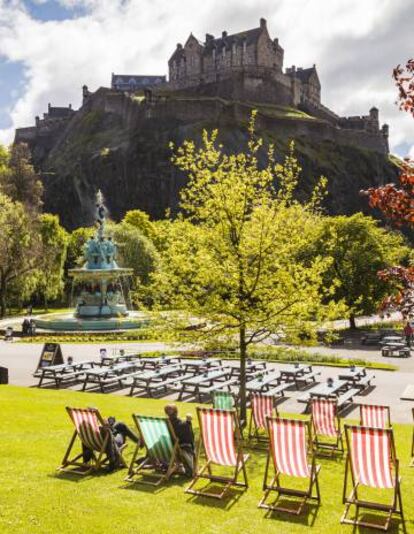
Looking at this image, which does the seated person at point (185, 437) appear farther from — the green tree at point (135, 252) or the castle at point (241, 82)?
the castle at point (241, 82)

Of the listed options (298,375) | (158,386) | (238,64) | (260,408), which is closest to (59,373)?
(158,386)

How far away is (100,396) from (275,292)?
21.0 ft

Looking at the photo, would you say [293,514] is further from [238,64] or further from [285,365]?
[238,64]

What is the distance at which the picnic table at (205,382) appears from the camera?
15.8 meters

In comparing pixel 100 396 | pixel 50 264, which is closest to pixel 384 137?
pixel 50 264

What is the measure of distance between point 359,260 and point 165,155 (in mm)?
56336

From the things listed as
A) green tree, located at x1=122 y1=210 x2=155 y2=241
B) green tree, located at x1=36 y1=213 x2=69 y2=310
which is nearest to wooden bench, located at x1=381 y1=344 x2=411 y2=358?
green tree, located at x1=36 y1=213 x2=69 y2=310

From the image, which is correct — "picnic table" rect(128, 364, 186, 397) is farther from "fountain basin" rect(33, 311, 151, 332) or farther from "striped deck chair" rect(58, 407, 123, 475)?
"fountain basin" rect(33, 311, 151, 332)

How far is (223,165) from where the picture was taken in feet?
39.5

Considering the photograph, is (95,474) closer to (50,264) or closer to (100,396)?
(100,396)

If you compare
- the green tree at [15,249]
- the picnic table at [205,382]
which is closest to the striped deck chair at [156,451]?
the picnic table at [205,382]

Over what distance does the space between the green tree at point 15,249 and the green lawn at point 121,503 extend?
3511 centimetres

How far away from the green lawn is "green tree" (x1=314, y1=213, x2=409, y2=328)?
992 inches

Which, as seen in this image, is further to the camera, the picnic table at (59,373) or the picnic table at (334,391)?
the picnic table at (59,373)
